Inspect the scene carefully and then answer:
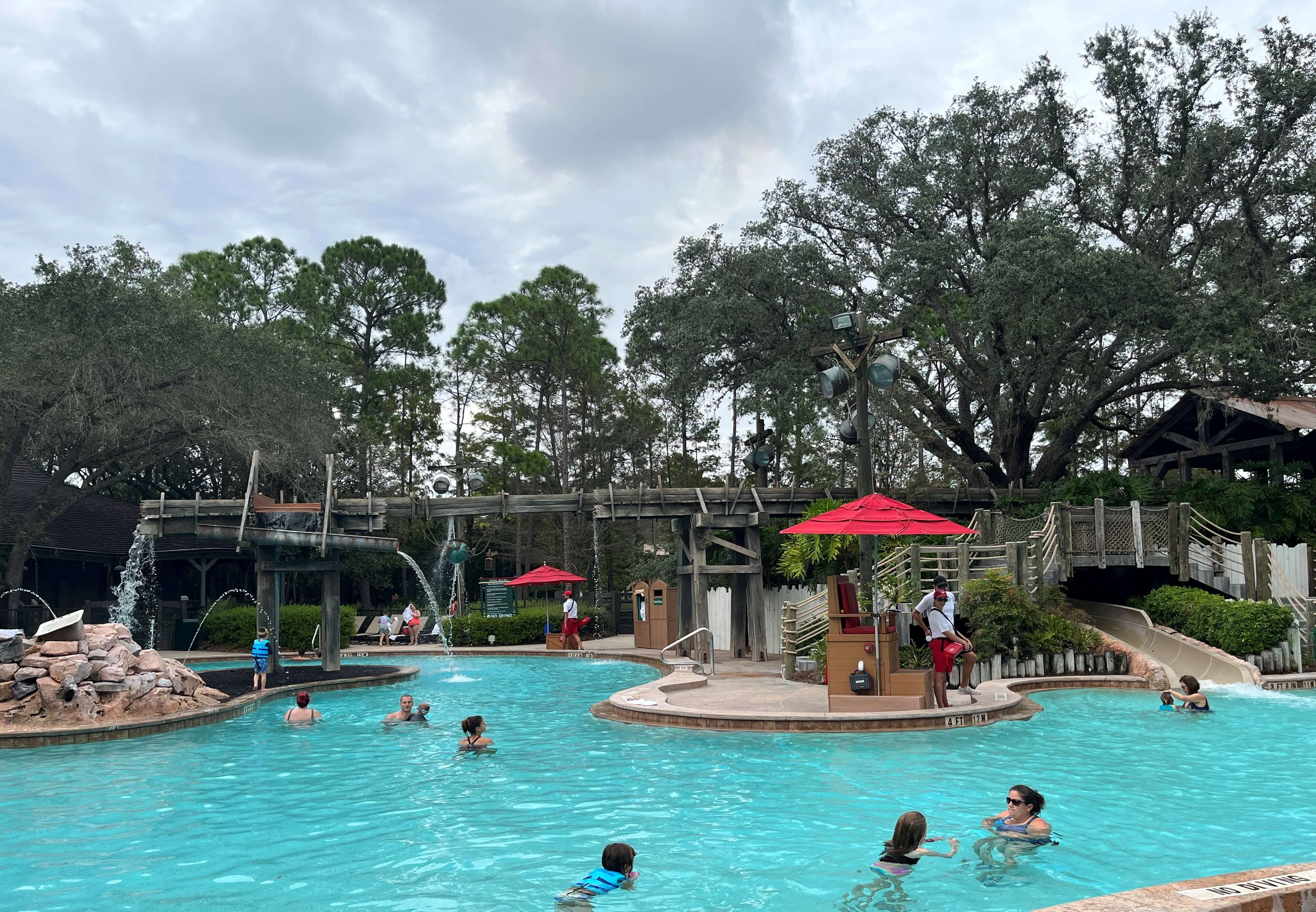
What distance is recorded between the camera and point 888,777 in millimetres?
9914

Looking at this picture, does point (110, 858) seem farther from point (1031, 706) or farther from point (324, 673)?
point (324, 673)

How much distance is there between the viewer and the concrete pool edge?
414 cm

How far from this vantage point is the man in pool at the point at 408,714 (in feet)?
46.5

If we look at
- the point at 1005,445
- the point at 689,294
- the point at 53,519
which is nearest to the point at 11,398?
the point at 53,519

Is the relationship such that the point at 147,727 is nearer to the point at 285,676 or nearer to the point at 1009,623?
the point at 285,676

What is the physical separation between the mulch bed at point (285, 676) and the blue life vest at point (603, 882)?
1228 cm

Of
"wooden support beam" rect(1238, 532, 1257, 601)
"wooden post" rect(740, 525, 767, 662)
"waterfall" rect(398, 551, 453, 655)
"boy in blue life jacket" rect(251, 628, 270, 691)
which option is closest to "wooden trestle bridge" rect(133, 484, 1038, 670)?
"wooden post" rect(740, 525, 767, 662)

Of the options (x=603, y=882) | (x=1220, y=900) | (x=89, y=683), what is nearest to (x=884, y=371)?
(x=603, y=882)

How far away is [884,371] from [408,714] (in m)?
8.62

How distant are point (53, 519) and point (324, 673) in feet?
55.3

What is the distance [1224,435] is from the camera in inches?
1054

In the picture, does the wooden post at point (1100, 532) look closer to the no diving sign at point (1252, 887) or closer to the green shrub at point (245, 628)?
the no diving sign at point (1252, 887)

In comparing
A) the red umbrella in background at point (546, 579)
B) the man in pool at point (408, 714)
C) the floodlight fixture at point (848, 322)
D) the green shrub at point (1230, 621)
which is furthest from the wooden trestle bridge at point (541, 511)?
the green shrub at point (1230, 621)

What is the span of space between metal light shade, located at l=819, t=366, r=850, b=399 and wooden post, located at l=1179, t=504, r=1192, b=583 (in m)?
9.53
